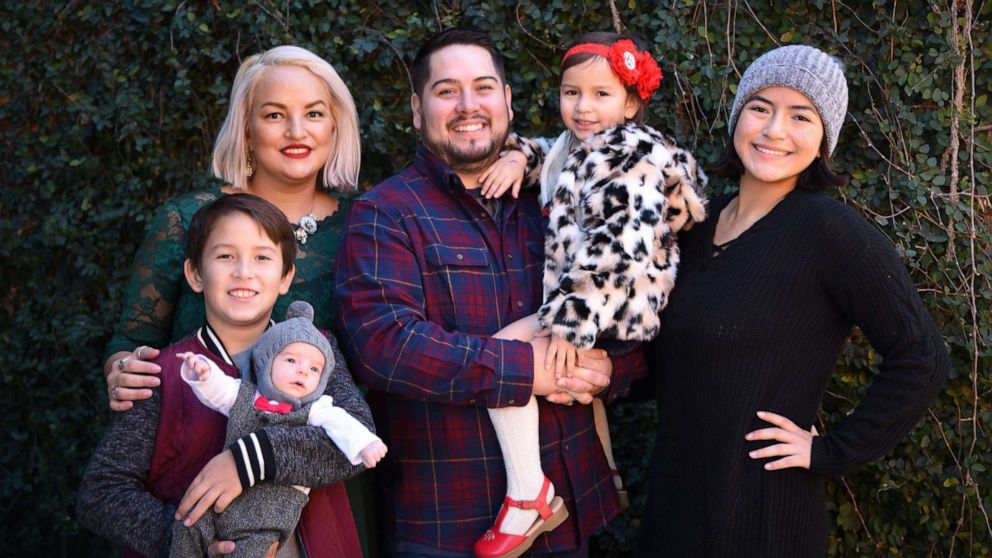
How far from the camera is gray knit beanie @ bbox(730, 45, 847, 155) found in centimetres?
240

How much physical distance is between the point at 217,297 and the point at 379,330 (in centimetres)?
42

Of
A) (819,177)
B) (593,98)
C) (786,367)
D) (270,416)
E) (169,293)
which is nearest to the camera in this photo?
(270,416)

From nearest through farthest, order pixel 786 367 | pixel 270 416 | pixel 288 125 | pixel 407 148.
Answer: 1. pixel 270 416
2. pixel 786 367
3. pixel 288 125
4. pixel 407 148

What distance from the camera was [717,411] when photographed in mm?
2416

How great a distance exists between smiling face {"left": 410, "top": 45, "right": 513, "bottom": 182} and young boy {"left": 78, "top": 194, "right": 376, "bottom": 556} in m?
0.60

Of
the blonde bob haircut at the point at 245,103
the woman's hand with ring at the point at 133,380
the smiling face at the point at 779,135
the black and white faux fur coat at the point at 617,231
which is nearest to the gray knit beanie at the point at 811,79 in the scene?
the smiling face at the point at 779,135

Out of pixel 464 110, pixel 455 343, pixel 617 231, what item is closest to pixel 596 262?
→ pixel 617 231

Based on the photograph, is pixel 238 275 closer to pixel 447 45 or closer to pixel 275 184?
pixel 275 184

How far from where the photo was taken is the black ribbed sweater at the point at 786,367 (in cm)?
229

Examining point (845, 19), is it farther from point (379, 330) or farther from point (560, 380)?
point (379, 330)

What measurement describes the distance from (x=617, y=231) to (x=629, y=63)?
0.69 m

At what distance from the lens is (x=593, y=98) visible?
3018 mm

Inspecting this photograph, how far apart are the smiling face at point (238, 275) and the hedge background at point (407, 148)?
4.55ft

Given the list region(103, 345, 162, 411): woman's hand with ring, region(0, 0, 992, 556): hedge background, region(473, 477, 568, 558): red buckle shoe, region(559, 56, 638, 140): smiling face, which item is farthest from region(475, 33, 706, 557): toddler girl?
region(103, 345, 162, 411): woman's hand with ring
